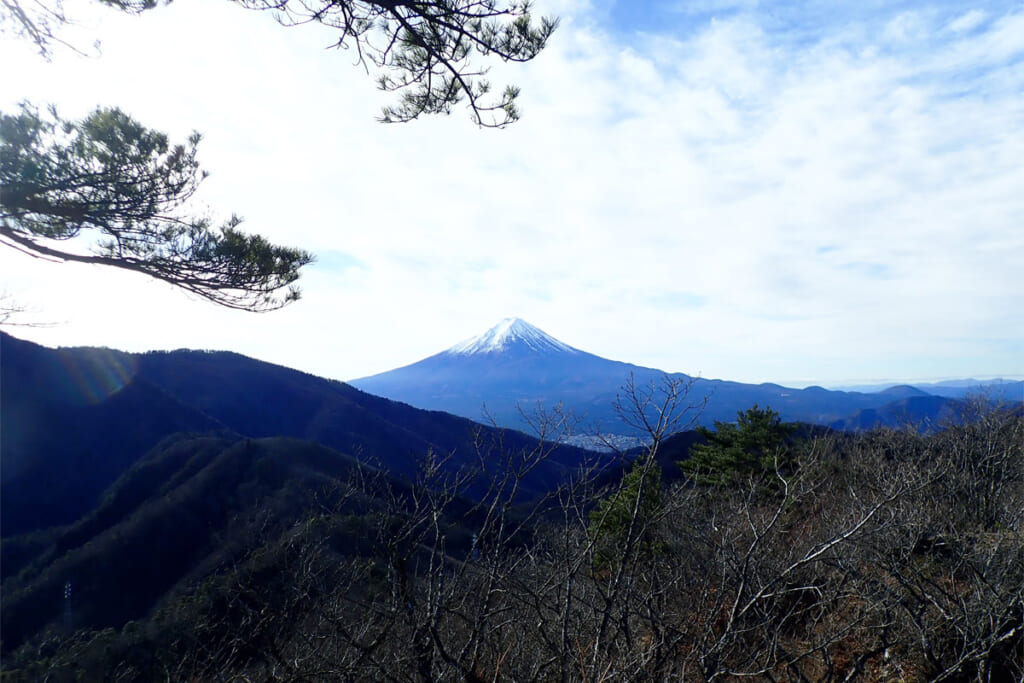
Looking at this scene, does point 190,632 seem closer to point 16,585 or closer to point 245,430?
point 16,585

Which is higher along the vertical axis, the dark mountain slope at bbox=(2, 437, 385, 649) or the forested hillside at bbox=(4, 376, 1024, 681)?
the forested hillside at bbox=(4, 376, 1024, 681)

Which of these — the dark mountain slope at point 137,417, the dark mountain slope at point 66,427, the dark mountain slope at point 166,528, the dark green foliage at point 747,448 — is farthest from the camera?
the dark mountain slope at point 137,417

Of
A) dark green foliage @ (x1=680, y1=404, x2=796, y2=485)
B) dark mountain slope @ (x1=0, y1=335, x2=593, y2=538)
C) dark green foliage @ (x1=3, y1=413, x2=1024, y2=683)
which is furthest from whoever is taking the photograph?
dark mountain slope @ (x1=0, y1=335, x2=593, y2=538)

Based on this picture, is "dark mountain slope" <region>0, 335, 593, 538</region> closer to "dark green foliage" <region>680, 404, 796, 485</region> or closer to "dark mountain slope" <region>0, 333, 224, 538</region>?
"dark mountain slope" <region>0, 333, 224, 538</region>

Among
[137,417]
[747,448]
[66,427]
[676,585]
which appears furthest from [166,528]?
[676,585]

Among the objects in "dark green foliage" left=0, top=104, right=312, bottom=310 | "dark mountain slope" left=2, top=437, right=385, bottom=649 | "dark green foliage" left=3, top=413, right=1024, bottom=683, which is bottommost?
"dark mountain slope" left=2, top=437, right=385, bottom=649

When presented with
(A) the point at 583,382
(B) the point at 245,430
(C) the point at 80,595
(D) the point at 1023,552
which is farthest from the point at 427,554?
(A) the point at 583,382

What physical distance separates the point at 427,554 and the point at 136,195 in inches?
769

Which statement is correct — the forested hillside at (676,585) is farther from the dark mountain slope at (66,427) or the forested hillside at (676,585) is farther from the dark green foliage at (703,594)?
the dark mountain slope at (66,427)

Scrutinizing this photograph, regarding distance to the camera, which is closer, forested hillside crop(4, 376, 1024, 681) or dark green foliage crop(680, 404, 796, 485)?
forested hillside crop(4, 376, 1024, 681)

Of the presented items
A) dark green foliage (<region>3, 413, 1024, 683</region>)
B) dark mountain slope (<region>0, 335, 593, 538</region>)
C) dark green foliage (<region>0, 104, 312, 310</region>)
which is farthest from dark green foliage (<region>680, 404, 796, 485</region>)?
dark green foliage (<region>0, 104, 312, 310</region>)

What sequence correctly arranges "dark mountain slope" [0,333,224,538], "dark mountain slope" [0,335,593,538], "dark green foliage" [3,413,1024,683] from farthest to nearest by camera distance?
"dark mountain slope" [0,335,593,538]
"dark mountain slope" [0,333,224,538]
"dark green foliage" [3,413,1024,683]

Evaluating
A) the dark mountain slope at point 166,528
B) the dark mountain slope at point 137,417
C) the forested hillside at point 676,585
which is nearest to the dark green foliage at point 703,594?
the forested hillside at point 676,585

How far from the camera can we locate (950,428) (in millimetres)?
12328
